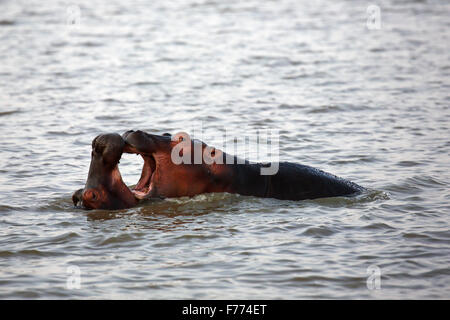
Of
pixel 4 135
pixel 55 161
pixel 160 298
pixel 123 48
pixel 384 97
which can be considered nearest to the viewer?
pixel 160 298

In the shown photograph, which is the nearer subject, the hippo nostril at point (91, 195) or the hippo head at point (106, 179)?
the hippo head at point (106, 179)

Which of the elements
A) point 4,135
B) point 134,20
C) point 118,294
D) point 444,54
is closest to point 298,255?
point 118,294

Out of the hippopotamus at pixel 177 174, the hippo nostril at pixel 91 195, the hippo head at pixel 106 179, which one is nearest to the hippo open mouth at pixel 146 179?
the hippopotamus at pixel 177 174

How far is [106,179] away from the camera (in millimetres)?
7145

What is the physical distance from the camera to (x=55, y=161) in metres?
10.1

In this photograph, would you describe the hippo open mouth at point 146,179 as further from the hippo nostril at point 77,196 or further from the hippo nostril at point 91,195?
the hippo nostril at point 77,196

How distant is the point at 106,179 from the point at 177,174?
0.60 meters

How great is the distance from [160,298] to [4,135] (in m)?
6.14

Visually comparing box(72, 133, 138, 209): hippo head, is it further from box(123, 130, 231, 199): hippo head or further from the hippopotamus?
box(123, 130, 231, 199): hippo head

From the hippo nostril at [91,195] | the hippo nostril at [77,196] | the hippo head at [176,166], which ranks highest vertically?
the hippo head at [176,166]

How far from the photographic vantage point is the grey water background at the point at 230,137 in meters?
6.45

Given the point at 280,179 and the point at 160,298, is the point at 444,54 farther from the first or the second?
the point at 160,298

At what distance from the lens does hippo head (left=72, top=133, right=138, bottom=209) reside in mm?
6914

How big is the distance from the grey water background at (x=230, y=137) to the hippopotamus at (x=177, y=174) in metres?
0.15
